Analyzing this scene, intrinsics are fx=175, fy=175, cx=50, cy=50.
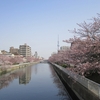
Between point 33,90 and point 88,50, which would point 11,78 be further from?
point 88,50

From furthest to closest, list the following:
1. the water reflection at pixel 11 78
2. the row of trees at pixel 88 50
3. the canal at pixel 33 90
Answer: the water reflection at pixel 11 78 → the canal at pixel 33 90 → the row of trees at pixel 88 50

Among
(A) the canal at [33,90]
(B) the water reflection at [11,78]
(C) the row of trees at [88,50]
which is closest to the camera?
(C) the row of trees at [88,50]

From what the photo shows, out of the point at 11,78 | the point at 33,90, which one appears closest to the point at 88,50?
the point at 33,90

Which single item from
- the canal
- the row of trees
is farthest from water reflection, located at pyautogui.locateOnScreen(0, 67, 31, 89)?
the row of trees

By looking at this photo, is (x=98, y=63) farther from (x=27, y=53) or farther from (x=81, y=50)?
(x=27, y=53)

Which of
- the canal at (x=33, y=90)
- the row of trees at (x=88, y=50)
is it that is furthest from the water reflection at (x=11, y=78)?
the row of trees at (x=88, y=50)

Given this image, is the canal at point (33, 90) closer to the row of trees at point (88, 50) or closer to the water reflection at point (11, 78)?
the water reflection at point (11, 78)

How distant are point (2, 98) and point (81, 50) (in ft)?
28.5

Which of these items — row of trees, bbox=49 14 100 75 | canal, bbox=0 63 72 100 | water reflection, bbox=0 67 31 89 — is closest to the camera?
row of trees, bbox=49 14 100 75

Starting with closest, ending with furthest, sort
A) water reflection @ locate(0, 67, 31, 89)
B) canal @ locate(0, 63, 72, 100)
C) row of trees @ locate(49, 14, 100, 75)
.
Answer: row of trees @ locate(49, 14, 100, 75) → canal @ locate(0, 63, 72, 100) → water reflection @ locate(0, 67, 31, 89)

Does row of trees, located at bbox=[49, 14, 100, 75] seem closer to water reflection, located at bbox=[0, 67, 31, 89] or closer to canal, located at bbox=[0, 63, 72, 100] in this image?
canal, located at bbox=[0, 63, 72, 100]

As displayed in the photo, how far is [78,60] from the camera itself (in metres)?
11.9

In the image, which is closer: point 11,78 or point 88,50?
point 88,50

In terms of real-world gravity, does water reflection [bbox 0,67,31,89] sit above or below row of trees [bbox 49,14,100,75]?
below
